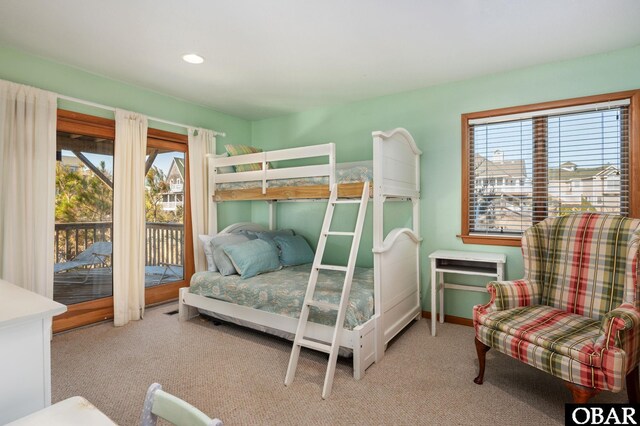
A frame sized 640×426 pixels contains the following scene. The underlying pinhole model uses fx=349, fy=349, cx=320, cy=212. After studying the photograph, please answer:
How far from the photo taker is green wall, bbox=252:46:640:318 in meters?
2.92

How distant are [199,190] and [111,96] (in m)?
1.28

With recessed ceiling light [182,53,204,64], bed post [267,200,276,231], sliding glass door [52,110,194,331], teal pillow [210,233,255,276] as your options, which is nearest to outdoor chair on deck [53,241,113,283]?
sliding glass door [52,110,194,331]

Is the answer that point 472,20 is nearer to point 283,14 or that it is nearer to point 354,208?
point 283,14

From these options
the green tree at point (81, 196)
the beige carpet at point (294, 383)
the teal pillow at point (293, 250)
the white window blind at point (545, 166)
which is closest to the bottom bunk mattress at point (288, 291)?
the teal pillow at point (293, 250)

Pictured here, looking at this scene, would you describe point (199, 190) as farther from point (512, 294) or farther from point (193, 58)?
point (512, 294)

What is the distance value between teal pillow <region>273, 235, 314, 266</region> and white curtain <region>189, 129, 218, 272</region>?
92cm

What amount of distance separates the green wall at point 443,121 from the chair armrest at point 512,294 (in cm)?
77

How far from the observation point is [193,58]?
9.58ft

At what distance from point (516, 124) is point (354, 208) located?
1.83 meters

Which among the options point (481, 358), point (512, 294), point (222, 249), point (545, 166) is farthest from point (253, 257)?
point (545, 166)

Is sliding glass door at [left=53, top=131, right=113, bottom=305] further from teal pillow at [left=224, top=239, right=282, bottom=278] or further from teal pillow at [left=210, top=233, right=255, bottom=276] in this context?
teal pillow at [left=224, top=239, right=282, bottom=278]

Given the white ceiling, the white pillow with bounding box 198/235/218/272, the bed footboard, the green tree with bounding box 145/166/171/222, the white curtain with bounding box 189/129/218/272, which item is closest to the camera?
the white ceiling

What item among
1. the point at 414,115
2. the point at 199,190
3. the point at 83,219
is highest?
the point at 414,115

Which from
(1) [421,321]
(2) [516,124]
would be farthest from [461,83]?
(1) [421,321]
